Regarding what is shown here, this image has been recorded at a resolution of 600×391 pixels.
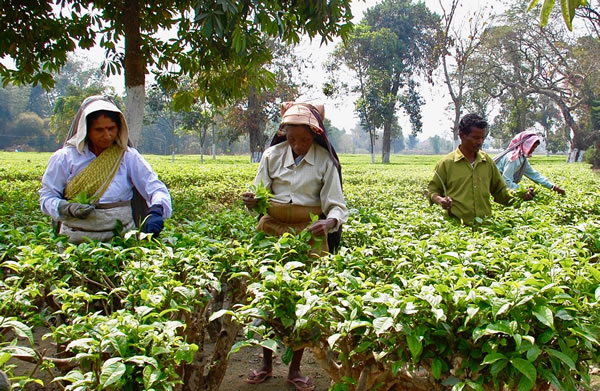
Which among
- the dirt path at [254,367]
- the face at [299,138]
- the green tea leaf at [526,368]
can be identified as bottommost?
the dirt path at [254,367]

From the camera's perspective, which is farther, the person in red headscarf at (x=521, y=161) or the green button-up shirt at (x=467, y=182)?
the person in red headscarf at (x=521, y=161)

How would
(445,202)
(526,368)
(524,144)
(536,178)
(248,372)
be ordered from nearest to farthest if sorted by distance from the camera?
(526,368) → (248,372) → (445,202) → (536,178) → (524,144)

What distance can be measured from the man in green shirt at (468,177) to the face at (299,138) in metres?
1.52

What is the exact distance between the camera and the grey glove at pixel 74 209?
255cm

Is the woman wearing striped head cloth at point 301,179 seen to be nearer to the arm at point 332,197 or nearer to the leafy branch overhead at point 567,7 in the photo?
the arm at point 332,197

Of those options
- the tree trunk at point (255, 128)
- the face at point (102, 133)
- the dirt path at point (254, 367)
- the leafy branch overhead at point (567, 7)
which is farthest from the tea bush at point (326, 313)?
the tree trunk at point (255, 128)

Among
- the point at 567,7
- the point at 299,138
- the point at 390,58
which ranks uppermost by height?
the point at 390,58

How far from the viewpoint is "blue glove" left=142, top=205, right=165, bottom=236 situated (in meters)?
2.64

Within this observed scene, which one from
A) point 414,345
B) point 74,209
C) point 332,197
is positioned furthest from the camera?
point 332,197

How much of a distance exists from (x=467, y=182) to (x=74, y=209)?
9.51ft

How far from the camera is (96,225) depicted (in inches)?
108

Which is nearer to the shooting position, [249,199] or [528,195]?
[249,199]

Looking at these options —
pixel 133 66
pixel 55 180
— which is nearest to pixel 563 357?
Result: pixel 55 180

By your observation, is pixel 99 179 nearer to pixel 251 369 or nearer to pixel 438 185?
pixel 251 369
